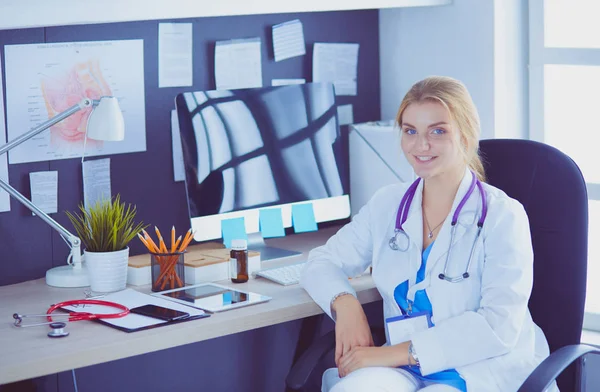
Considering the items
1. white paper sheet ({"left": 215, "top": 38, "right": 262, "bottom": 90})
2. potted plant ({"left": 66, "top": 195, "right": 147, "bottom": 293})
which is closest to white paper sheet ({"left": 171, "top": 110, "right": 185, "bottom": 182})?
white paper sheet ({"left": 215, "top": 38, "right": 262, "bottom": 90})

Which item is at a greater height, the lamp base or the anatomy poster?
the anatomy poster

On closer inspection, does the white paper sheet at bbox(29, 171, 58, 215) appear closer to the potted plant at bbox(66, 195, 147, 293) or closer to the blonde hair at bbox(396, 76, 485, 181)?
the potted plant at bbox(66, 195, 147, 293)

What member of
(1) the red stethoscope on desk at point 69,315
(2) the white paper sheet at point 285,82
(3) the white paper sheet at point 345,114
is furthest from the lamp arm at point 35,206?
(3) the white paper sheet at point 345,114

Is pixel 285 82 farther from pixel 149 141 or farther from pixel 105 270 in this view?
pixel 105 270

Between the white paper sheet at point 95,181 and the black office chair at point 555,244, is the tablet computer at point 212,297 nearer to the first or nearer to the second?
the black office chair at point 555,244

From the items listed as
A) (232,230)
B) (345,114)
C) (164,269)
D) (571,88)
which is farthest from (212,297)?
(571,88)

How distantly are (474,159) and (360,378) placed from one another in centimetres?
60

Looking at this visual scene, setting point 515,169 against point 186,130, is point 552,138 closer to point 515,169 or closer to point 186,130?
point 515,169

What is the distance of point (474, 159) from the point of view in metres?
2.20

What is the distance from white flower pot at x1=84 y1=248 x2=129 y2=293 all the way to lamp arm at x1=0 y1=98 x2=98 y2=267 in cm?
8

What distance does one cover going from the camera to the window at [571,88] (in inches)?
106

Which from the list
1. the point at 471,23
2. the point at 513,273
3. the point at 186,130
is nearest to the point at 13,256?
the point at 186,130

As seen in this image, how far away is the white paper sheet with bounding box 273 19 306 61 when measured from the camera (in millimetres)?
2844

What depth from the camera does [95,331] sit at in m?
1.93
